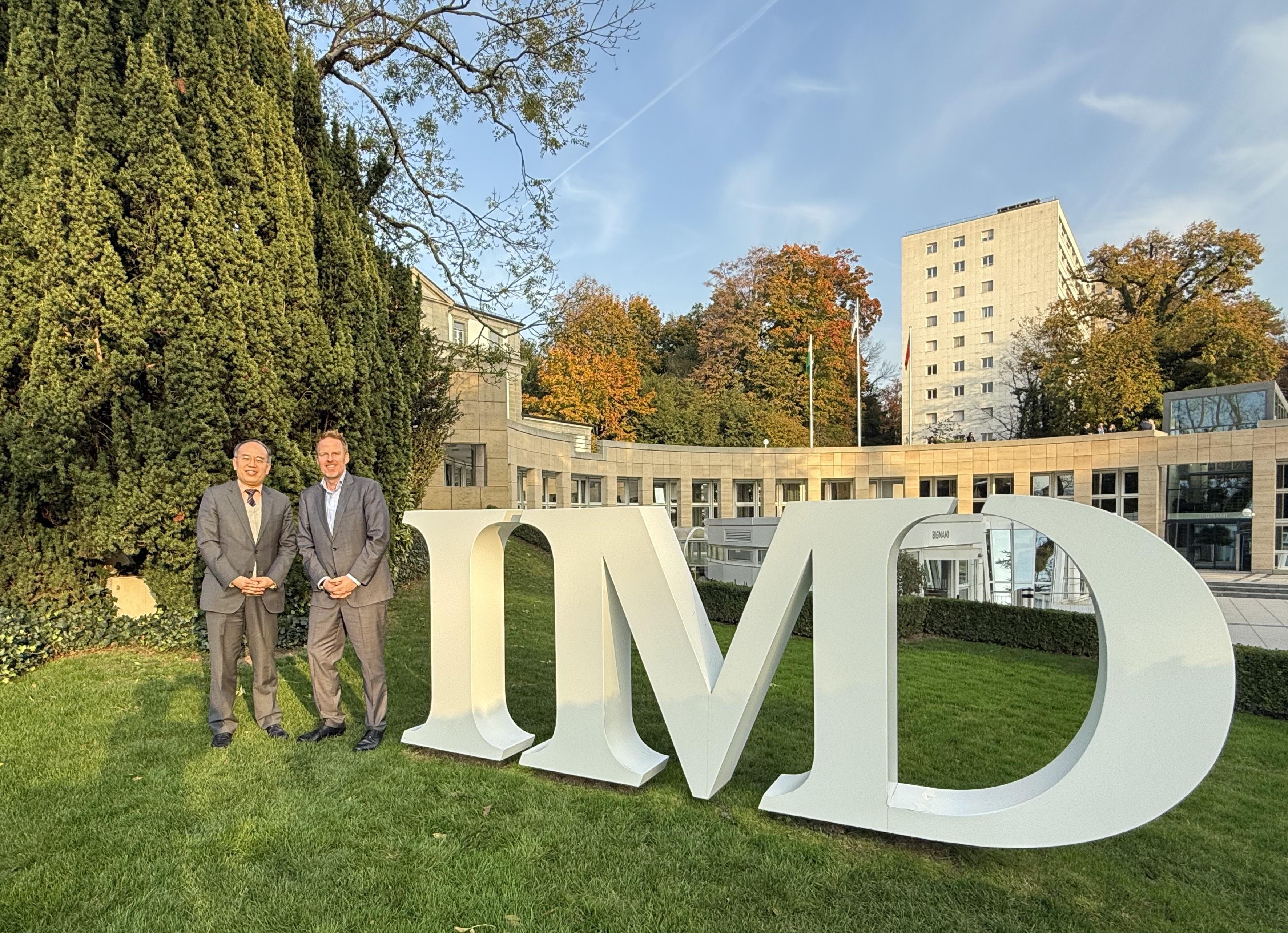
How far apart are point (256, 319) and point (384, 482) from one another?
250 centimetres

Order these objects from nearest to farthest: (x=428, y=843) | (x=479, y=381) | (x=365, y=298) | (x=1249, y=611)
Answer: (x=428, y=843), (x=365, y=298), (x=1249, y=611), (x=479, y=381)

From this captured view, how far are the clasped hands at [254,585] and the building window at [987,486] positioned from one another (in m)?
31.1

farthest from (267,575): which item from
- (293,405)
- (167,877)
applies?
(293,405)

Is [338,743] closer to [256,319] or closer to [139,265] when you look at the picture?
[256,319]

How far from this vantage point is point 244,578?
4531 millimetres

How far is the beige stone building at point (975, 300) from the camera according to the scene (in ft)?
162

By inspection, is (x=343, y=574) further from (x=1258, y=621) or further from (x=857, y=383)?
(x=857, y=383)

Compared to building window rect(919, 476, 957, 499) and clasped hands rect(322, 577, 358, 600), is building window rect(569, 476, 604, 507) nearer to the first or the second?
building window rect(919, 476, 957, 499)

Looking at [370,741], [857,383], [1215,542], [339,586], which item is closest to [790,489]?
[857,383]

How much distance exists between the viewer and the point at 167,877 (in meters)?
3.02

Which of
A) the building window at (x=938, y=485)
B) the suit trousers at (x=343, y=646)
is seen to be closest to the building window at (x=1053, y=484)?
the building window at (x=938, y=485)

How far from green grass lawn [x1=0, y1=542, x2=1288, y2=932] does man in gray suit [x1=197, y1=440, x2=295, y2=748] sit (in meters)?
0.29

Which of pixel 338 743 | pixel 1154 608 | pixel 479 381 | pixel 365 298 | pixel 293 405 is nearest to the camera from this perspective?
pixel 1154 608

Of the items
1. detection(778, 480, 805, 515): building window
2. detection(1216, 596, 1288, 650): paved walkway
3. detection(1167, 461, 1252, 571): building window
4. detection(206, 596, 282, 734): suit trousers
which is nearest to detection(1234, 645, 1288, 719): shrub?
detection(1216, 596, 1288, 650): paved walkway
